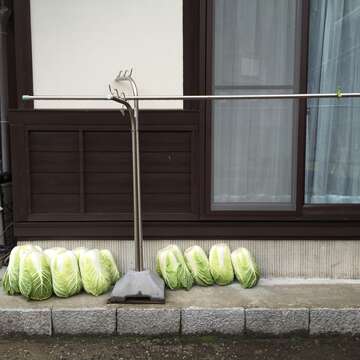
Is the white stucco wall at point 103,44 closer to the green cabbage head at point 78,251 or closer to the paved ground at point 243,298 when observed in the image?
the green cabbage head at point 78,251

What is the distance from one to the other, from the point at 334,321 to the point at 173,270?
1.34m

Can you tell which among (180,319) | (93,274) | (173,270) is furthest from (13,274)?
(180,319)

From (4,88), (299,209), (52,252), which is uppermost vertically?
(4,88)

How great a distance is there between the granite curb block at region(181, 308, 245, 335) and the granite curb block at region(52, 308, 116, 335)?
22.2 inches

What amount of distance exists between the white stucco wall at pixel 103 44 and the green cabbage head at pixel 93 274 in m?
1.49

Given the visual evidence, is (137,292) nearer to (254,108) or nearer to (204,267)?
(204,267)

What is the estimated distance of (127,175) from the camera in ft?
13.6

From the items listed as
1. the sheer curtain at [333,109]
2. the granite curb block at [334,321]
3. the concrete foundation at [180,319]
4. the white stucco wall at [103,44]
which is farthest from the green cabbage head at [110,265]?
the sheer curtain at [333,109]

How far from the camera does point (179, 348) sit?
326cm

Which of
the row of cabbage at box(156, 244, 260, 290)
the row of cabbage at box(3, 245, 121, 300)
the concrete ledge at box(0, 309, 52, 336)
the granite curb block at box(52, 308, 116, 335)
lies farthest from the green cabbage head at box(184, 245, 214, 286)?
the concrete ledge at box(0, 309, 52, 336)

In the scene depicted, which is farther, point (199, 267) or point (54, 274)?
point (199, 267)

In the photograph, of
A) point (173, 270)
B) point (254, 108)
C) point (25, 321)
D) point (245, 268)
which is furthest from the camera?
point (254, 108)

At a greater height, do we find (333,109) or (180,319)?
(333,109)

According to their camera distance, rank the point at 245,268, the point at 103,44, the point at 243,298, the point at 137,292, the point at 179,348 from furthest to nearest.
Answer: the point at 103,44, the point at 245,268, the point at 243,298, the point at 137,292, the point at 179,348
